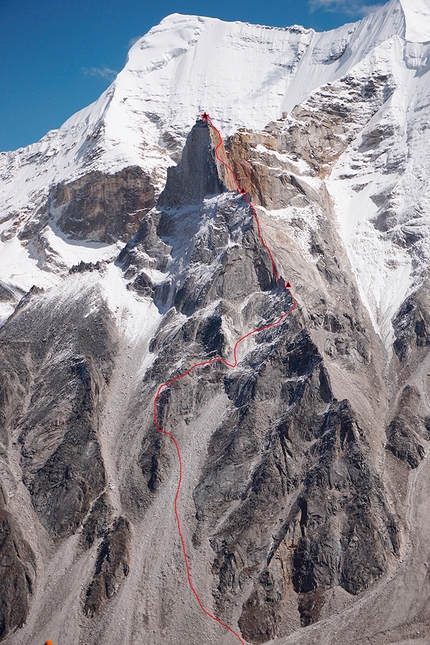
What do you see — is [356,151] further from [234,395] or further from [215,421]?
[215,421]

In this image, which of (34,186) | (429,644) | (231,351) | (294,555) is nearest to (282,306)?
(231,351)

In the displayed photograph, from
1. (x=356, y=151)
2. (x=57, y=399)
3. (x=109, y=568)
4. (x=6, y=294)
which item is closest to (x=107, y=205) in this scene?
(x=6, y=294)

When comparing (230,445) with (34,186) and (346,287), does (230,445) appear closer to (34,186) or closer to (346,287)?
(346,287)

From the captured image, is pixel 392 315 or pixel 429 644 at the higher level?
pixel 392 315

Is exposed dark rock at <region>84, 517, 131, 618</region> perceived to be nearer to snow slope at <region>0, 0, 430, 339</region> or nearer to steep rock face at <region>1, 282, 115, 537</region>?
steep rock face at <region>1, 282, 115, 537</region>

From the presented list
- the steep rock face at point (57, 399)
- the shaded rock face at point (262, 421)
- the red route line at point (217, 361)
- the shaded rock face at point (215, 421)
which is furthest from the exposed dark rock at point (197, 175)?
the steep rock face at point (57, 399)

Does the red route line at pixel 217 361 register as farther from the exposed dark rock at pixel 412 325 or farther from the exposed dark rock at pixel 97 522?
the exposed dark rock at pixel 412 325

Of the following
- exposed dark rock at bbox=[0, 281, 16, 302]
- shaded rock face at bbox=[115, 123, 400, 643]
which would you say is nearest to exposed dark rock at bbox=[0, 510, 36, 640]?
shaded rock face at bbox=[115, 123, 400, 643]

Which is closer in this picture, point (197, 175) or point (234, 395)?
point (234, 395)
